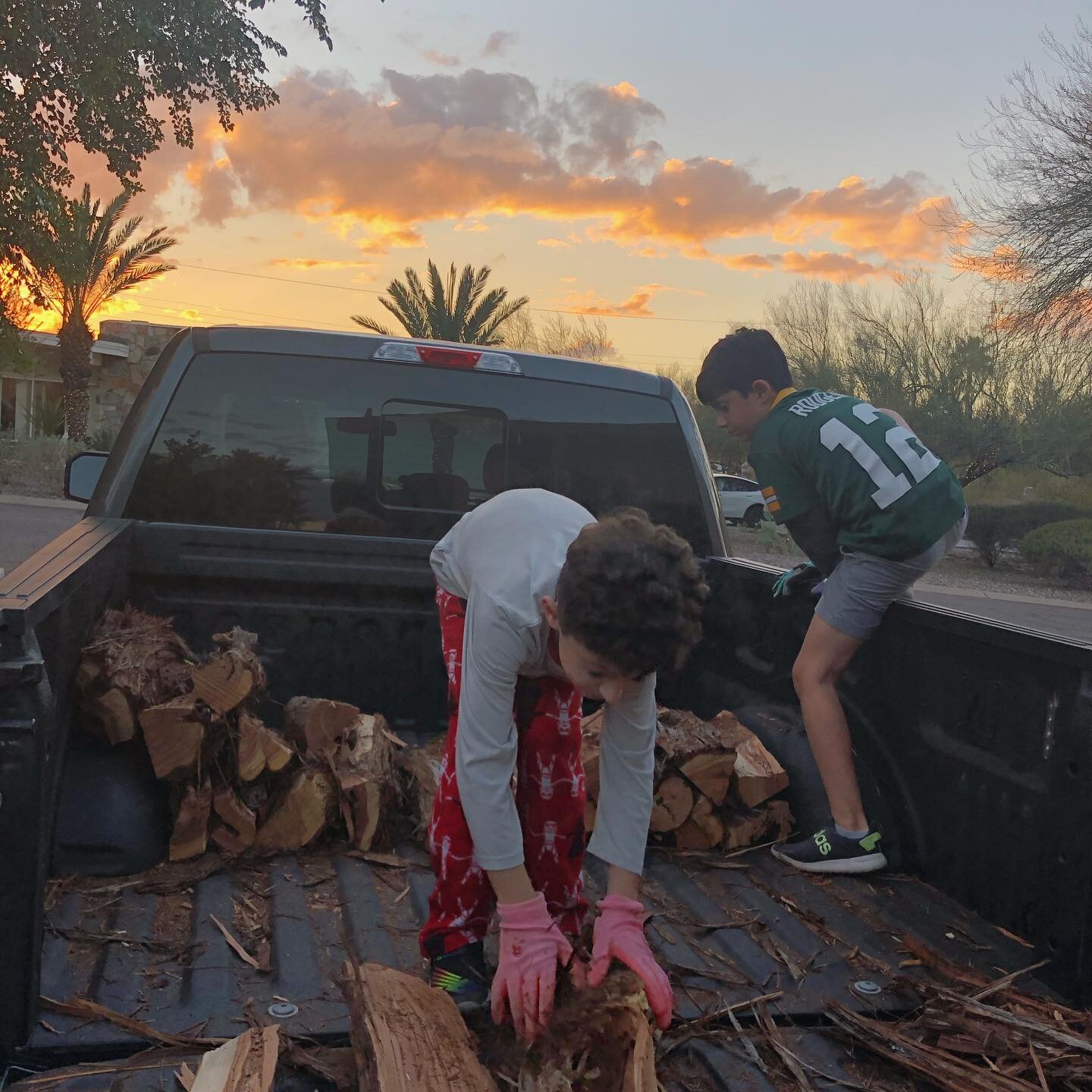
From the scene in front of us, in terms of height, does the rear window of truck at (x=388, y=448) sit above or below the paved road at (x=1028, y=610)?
above

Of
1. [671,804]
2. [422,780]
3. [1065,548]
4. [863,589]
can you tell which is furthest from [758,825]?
[1065,548]

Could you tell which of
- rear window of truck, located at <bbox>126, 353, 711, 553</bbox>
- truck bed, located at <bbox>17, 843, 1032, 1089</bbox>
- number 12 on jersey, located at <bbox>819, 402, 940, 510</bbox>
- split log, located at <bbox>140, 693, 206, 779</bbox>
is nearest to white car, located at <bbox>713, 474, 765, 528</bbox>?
rear window of truck, located at <bbox>126, 353, 711, 553</bbox>

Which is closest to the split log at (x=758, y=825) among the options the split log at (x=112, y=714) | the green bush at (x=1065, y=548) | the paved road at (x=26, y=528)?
the split log at (x=112, y=714)

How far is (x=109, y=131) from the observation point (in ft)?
49.6

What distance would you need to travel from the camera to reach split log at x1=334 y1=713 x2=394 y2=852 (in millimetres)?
3189

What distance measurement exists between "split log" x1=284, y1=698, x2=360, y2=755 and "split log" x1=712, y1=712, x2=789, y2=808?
1.24 meters

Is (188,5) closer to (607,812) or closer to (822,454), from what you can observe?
(822,454)

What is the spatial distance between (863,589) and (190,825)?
2054 mm

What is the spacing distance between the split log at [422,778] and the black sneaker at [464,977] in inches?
33.0

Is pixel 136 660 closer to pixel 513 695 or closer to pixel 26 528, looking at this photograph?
pixel 513 695

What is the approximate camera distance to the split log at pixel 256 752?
123 inches

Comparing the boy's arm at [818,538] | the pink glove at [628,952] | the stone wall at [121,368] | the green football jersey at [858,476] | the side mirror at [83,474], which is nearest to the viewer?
the pink glove at [628,952]

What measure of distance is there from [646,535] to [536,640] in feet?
1.22

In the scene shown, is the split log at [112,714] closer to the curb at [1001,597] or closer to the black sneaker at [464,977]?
the black sneaker at [464,977]
